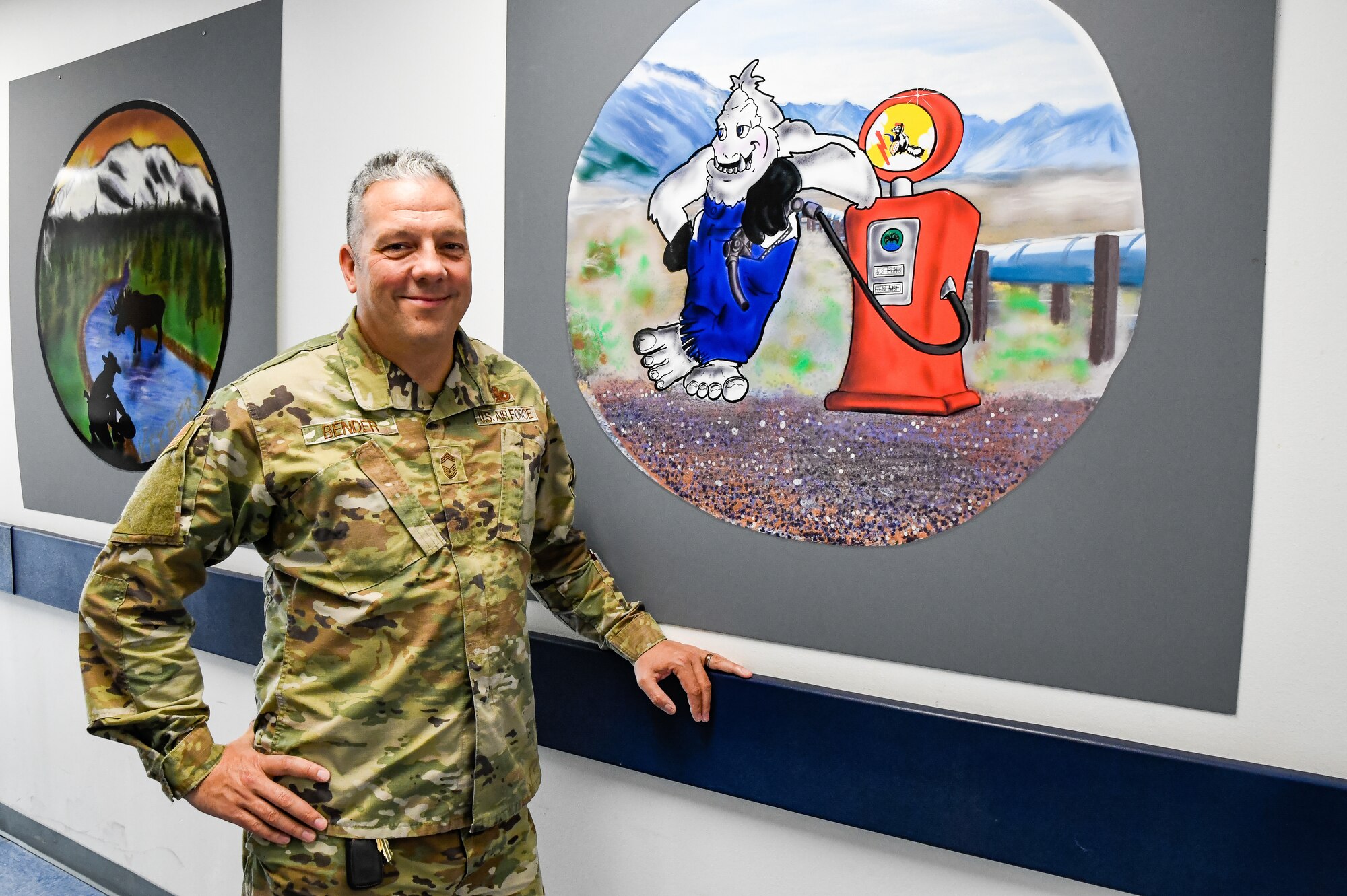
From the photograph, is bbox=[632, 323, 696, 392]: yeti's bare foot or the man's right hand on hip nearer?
the man's right hand on hip

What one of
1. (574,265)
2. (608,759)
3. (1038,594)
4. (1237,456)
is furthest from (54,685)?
(1237,456)

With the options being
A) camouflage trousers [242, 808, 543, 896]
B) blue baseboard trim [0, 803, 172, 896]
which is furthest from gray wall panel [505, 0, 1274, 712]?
blue baseboard trim [0, 803, 172, 896]

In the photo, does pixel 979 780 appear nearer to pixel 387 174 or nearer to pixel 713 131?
pixel 713 131

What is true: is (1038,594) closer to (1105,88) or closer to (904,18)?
(1105,88)

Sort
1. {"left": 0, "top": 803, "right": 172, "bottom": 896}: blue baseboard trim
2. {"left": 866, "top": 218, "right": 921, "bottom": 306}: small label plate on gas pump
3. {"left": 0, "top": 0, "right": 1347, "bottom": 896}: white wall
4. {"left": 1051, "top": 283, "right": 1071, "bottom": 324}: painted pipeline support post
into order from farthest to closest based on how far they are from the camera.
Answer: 1. {"left": 0, "top": 803, "right": 172, "bottom": 896}: blue baseboard trim
2. {"left": 866, "top": 218, "right": 921, "bottom": 306}: small label plate on gas pump
3. {"left": 1051, "top": 283, "right": 1071, "bottom": 324}: painted pipeline support post
4. {"left": 0, "top": 0, "right": 1347, "bottom": 896}: white wall

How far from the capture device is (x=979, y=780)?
129cm

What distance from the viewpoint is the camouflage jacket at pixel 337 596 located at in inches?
50.4

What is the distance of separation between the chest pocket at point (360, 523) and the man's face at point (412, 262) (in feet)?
0.67

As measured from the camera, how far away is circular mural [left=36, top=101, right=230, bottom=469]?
2.24m

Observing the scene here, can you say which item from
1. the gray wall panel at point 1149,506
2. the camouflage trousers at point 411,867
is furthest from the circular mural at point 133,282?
the gray wall panel at point 1149,506

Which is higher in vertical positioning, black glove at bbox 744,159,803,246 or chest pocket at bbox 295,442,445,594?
black glove at bbox 744,159,803,246

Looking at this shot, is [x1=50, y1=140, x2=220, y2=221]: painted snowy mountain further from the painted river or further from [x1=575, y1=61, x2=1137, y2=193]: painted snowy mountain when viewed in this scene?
[x1=575, y1=61, x2=1137, y2=193]: painted snowy mountain

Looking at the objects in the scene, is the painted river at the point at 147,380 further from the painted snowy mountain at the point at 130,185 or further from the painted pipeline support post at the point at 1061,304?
the painted pipeline support post at the point at 1061,304

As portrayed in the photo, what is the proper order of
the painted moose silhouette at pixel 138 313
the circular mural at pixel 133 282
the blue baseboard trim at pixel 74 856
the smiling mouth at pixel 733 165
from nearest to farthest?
the smiling mouth at pixel 733 165 < the circular mural at pixel 133 282 < the painted moose silhouette at pixel 138 313 < the blue baseboard trim at pixel 74 856
